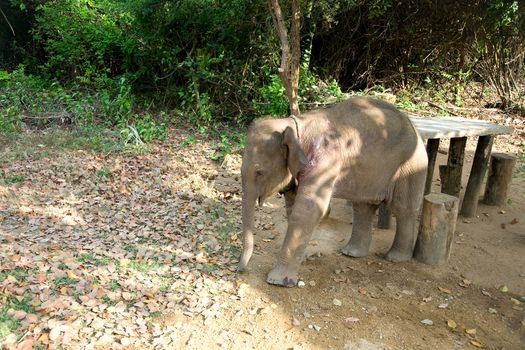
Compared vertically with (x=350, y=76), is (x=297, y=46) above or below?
above

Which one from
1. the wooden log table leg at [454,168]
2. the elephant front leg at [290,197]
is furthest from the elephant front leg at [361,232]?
the wooden log table leg at [454,168]

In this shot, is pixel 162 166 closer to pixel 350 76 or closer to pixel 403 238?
pixel 403 238

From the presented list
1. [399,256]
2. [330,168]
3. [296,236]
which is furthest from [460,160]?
[296,236]

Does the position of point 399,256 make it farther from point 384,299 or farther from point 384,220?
point 384,220

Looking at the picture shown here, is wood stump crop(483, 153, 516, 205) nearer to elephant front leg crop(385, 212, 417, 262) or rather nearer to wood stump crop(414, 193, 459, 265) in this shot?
wood stump crop(414, 193, 459, 265)

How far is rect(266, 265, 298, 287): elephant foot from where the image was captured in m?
4.59

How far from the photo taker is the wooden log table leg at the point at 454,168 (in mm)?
6617

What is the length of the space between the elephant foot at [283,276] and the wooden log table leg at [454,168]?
122 inches

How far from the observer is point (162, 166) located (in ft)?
26.0

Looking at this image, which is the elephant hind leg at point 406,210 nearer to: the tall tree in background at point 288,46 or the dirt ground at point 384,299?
the dirt ground at point 384,299

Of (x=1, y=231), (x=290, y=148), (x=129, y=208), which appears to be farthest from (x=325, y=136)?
(x=1, y=231)

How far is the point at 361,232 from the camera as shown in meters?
5.40

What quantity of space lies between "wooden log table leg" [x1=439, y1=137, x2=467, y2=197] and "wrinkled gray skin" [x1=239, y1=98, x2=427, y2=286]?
172 centimetres

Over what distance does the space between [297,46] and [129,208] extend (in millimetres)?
4217
